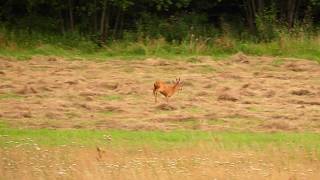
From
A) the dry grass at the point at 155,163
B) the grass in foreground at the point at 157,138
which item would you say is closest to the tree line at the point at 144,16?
the grass in foreground at the point at 157,138

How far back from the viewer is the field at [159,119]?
8617 millimetres

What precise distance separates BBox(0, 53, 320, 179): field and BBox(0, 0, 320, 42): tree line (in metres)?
5.11

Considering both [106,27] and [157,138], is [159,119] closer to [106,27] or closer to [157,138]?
[157,138]

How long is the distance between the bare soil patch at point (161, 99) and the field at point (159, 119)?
0.02 metres

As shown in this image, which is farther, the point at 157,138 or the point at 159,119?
the point at 159,119

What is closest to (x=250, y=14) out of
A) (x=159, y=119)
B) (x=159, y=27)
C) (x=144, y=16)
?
(x=159, y=27)

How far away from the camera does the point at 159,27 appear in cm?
2650

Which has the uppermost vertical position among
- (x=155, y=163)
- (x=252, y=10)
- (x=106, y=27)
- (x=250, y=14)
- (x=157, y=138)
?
(x=155, y=163)

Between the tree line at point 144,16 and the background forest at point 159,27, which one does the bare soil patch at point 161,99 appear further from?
the tree line at point 144,16

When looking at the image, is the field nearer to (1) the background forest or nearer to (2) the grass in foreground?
(2) the grass in foreground

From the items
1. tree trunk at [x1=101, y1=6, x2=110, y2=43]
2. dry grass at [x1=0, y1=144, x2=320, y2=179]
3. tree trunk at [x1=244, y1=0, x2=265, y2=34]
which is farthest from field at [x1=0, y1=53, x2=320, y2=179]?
tree trunk at [x1=244, y1=0, x2=265, y2=34]

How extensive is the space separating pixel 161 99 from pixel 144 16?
12.2m

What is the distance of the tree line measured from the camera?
86.6 feet

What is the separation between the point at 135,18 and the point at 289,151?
18.7m
